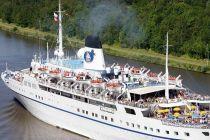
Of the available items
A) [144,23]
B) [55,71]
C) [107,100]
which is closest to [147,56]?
[144,23]

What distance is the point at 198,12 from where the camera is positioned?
6084cm

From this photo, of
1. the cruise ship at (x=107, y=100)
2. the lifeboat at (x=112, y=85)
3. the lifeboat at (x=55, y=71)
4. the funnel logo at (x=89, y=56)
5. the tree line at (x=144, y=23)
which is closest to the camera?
the cruise ship at (x=107, y=100)

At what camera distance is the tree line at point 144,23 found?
5634 centimetres

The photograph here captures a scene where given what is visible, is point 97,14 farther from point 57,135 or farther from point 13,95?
point 57,135

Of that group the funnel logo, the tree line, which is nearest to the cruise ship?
the funnel logo

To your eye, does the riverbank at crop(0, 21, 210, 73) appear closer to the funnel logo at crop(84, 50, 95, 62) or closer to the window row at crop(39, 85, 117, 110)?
the funnel logo at crop(84, 50, 95, 62)

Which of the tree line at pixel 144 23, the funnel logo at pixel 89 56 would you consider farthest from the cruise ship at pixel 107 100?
the tree line at pixel 144 23

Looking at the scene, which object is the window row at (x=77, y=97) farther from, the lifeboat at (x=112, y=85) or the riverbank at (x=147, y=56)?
the riverbank at (x=147, y=56)

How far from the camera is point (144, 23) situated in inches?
2442

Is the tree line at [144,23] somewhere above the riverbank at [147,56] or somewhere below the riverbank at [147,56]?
Result: above

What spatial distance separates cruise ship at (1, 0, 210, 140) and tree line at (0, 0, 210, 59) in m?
13.2

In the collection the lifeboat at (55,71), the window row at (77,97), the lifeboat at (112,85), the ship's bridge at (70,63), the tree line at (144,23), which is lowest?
the window row at (77,97)

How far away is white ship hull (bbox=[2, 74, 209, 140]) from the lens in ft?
93.9

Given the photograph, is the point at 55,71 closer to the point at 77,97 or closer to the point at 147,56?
the point at 77,97
